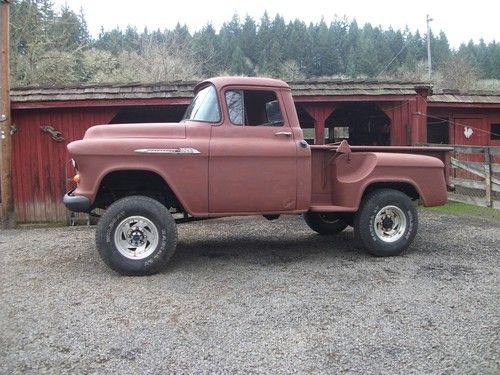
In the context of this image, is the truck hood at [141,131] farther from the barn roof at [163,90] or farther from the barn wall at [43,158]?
the barn wall at [43,158]

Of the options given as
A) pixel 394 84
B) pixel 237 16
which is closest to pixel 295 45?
pixel 237 16

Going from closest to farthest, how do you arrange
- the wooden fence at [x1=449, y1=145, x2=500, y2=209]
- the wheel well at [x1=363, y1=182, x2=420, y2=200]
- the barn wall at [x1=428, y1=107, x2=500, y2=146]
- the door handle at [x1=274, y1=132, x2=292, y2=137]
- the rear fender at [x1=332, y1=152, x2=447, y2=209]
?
the door handle at [x1=274, y1=132, x2=292, y2=137] → the rear fender at [x1=332, y1=152, x2=447, y2=209] → the wheel well at [x1=363, y1=182, x2=420, y2=200] → the wooden fence at [x1=449, y1=145, x2=500, y2=209] → the barn wall at [x1=428, y1=107, x2=500, y2=146]

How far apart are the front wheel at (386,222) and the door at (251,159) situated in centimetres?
100

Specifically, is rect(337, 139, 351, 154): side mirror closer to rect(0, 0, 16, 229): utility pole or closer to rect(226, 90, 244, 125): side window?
rect(226, 90, 244, 125): side window

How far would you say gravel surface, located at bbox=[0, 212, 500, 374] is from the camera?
334cm

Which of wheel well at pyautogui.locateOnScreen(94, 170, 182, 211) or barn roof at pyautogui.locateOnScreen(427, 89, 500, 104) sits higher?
barn roof at pyautogui.locateOnScreen(427, 89, 500, 104)

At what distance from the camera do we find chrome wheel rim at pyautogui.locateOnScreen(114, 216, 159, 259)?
5.38m

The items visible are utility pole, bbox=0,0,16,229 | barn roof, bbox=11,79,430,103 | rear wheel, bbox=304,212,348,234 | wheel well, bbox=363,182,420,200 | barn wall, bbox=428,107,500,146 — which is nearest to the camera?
wheel well, bbox=363,182,420,200

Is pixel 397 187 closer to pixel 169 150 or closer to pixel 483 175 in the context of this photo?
pixel 169 150

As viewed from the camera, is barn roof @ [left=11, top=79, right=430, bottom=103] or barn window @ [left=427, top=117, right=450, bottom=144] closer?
Answer: barn roof @ [left=11, top=79, right=430, bottom=103]

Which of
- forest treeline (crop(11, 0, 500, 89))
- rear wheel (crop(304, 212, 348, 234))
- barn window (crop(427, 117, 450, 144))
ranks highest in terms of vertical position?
forest treeline (crop(11, 0, 500, 89))

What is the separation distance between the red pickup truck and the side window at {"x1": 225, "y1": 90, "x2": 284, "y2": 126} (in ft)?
0.04

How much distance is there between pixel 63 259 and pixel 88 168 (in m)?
1.76

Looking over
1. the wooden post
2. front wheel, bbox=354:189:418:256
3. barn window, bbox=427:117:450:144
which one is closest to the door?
front wheel, bbox=354:189:418:256
